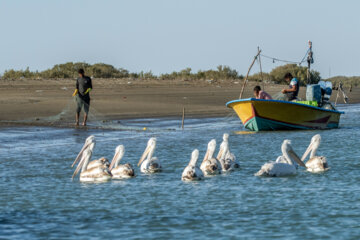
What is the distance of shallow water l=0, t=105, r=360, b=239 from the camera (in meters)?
8.24

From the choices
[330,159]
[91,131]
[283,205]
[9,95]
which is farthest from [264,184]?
[9,95]

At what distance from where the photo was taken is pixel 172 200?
10.1 m

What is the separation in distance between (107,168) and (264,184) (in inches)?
107

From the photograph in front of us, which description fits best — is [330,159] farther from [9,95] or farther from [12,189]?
[9,95]

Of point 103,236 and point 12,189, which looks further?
point 12,189

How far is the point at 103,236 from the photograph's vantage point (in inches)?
311

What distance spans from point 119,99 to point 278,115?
12.6 metres

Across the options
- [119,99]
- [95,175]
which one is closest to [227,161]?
[95,175]

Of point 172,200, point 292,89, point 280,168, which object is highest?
point 292,89

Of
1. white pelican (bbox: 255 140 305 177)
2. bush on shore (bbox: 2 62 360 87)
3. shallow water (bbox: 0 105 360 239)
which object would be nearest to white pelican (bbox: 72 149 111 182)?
shallow water (bbox: 0 105 360 239)

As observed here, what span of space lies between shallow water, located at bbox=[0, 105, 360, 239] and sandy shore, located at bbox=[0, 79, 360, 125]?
778 cm

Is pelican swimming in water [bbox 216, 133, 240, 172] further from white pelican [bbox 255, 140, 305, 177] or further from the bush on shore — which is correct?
the bush on shore

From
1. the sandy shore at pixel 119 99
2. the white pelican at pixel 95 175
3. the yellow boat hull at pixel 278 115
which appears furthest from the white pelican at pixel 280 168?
the sandy shore at pixel 119 99

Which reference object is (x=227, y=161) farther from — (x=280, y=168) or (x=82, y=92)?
(x=82, y=92)
